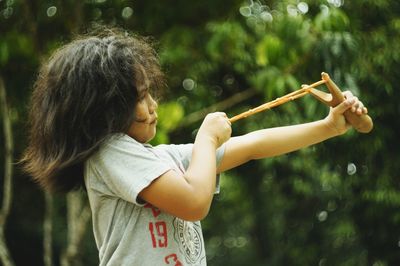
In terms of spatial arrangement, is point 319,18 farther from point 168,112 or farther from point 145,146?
point 145,146

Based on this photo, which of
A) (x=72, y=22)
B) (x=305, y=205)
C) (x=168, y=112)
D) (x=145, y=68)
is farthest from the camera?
(x=305, y=205)

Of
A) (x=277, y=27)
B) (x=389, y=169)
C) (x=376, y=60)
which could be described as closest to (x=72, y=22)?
(x=277, y=27)

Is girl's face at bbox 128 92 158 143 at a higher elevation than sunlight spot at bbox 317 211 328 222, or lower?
higher

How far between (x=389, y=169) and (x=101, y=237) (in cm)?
241

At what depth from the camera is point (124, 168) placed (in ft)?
4.56

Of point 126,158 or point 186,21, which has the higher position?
point 126,158

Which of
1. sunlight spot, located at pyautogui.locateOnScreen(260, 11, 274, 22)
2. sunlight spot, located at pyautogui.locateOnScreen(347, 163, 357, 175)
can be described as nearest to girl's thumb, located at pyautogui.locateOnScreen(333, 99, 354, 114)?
sunlight spot, located at pyautogui.locateOnScreen(260, 11, 274, 22)

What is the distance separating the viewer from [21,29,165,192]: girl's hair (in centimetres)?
143

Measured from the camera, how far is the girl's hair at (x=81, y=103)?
4.69 feet

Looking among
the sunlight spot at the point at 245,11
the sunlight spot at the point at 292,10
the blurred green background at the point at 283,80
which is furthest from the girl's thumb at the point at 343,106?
the sunlight spot at the point at 245,11

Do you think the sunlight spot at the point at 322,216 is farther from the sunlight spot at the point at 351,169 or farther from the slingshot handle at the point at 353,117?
the slingshot handle at the point at 353,117

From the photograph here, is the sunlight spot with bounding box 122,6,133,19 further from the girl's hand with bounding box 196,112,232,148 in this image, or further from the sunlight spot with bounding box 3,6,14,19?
the girl's hand with bounding box 196,112,232,148

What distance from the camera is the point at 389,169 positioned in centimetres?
365

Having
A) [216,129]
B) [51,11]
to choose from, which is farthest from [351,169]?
[216,129]
